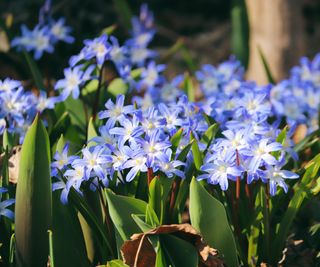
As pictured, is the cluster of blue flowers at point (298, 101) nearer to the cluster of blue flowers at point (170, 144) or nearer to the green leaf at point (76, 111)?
the cluster of blue flowers at point (170, 144)

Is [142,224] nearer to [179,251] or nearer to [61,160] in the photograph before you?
[179,251]

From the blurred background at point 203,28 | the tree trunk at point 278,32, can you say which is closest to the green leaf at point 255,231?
the blurred background at point 203,28

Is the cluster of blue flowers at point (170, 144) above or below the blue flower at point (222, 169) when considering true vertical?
above

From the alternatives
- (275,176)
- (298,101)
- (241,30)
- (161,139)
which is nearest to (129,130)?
(161,139)

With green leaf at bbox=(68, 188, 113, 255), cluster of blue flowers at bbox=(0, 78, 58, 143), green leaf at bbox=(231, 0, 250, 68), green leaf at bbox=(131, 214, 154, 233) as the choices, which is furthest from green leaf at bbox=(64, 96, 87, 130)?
green leaf at bbox=(231, 0, 250, 68)

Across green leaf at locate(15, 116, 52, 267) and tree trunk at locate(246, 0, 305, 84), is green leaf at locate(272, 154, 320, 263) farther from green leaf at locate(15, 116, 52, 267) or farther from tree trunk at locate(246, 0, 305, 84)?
tree trunk at locate(246, 0, 305, 84)

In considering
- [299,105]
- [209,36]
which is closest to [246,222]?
[299,105]

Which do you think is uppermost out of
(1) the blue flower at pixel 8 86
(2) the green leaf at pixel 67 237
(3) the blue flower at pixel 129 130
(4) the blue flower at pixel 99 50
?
(4) the blue flower at pixel 99 50

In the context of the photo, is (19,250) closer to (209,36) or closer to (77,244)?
(77,244)
